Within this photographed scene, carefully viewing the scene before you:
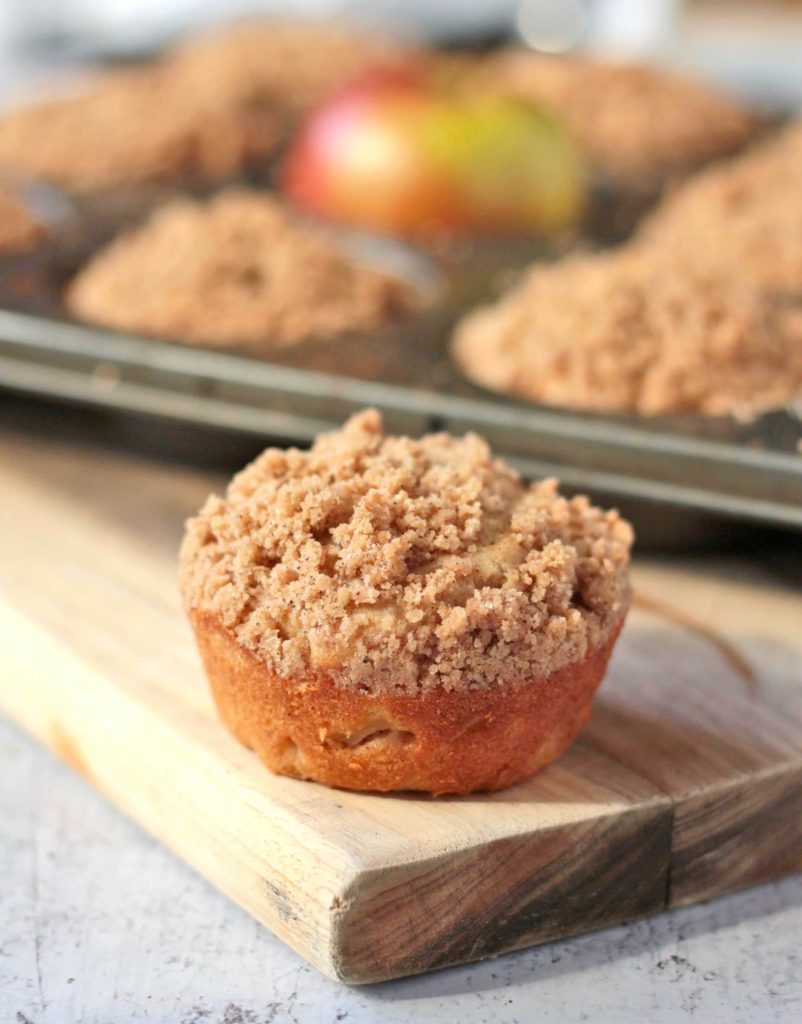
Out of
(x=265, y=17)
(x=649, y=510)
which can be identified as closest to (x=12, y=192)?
(x=649, y=510)

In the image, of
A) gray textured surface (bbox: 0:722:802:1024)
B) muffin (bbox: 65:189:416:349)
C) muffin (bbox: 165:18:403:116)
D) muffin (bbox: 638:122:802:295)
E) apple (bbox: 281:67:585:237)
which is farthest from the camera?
muffin (bbox: 165:18:403:116)

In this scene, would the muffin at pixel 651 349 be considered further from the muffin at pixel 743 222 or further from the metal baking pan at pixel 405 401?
the muffin at pixel 743 222

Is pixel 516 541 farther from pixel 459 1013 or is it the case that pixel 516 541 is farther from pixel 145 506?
pixel 145 506

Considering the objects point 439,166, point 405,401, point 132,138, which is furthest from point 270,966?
point 132,138

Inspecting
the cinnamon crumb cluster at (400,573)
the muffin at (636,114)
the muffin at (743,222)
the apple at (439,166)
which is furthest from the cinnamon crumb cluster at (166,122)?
the cinnamon crumb cluster at (400,573)

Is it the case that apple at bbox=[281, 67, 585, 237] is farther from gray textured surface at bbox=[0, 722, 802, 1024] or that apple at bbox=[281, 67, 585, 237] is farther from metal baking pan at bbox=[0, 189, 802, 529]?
gray textured surface at bbox=[0, 722, 802, 1024]

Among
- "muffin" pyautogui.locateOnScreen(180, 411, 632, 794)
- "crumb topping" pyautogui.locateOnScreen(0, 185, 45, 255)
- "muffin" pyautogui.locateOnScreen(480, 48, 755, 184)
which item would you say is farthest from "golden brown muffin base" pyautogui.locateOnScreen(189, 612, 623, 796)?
"muffin" pyautogui.locateOnScreen(480, 48, 755, 184)
